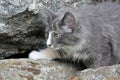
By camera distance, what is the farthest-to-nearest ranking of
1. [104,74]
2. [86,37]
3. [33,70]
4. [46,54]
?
1. [46,54]
2. [86,37]
3. [33,70]
4. [104,74]

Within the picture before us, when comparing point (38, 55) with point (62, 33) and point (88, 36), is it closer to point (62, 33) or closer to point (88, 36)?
point (62, 33)

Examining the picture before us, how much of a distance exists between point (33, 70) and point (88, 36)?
86 centimetres

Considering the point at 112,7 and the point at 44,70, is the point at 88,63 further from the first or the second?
the point at 112,7

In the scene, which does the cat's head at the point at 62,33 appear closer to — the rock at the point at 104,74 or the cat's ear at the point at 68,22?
the cat's ear at the point at 68,22

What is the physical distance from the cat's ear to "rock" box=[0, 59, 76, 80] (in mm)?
538

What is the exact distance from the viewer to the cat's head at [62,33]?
4.07 metres

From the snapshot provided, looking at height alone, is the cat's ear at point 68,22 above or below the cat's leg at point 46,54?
above

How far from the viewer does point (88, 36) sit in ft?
13.8

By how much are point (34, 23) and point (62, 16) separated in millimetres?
766

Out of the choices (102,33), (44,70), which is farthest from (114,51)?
(44,70)

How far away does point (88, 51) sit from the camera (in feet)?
13.8

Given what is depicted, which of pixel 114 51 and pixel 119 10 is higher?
pixel 119 10

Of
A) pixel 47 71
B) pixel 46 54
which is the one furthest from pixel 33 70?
pixel 46 54

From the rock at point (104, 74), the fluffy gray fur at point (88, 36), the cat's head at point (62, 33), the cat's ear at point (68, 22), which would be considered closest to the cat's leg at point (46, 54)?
the fluffy gray fur at point (88, 36)
